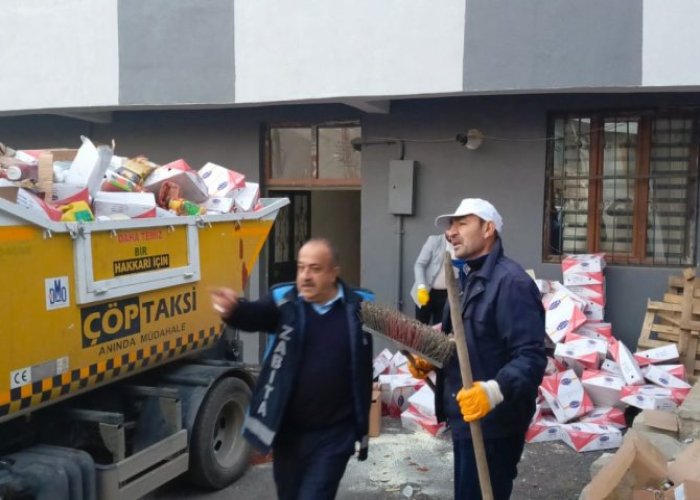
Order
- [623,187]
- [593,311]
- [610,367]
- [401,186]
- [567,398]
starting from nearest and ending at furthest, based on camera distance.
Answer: [567,398], [610,367], [593,311], [623,187], [401,186]

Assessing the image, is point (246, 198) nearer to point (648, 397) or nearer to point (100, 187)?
point (100, 187)

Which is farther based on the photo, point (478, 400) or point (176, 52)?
point (176, 52)

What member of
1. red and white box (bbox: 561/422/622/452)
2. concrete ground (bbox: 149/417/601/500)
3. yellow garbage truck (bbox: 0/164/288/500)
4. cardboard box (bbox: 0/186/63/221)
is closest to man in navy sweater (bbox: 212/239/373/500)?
yellow garbage truck (bbox: 0/164/288/500)

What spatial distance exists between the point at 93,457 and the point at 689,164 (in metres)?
6.13

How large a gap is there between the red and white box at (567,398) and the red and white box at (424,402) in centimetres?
101

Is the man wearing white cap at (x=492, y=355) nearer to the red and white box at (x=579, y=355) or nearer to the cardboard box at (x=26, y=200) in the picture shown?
the cardboard box at (x=26, y=200)

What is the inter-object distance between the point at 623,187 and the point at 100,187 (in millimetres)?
5269

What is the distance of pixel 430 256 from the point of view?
7.72 m

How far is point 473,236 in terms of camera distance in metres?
3.22

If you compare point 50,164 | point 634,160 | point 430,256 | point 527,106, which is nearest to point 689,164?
point 634,160

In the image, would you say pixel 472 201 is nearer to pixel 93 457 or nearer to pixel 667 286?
pixel 93 457

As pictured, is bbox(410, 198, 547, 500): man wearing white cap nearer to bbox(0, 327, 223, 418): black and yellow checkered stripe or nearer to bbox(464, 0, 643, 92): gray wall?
bbox(0, 327, 223, 418): black and yellow checkered stripe

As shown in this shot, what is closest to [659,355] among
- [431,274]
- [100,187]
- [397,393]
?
[431,274]

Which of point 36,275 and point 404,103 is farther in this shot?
point 404,103
